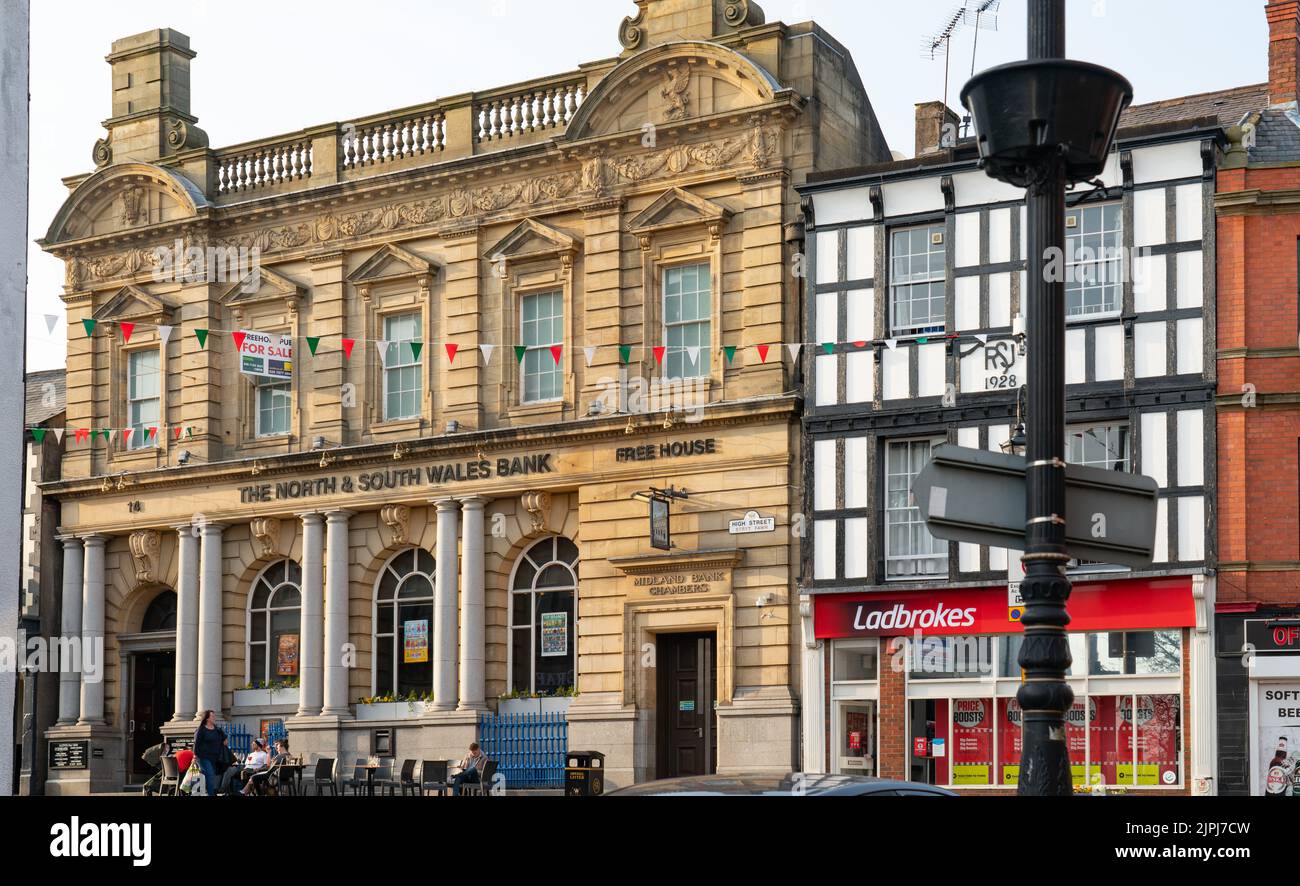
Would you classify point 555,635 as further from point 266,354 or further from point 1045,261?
point 1045,261

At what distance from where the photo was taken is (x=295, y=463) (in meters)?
35.9

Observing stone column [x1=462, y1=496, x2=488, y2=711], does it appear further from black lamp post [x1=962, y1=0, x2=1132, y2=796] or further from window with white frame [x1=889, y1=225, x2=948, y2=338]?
black lamp post [x1=962, y1=0, x2=1132, y2=796]

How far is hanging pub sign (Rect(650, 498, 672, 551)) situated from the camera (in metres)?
30.7

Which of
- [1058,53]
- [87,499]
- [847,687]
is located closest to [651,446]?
[847,687]

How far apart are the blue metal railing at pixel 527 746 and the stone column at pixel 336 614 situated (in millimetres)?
3499

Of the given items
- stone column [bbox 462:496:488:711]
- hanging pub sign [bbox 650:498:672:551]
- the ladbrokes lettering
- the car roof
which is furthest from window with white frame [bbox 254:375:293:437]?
the car roof

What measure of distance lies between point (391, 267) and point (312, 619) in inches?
275

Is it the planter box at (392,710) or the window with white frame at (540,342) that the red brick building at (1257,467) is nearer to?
the window with white frame at (540,342)

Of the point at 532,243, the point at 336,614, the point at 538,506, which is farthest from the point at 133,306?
the point at 538,506

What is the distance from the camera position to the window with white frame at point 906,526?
2903 cm

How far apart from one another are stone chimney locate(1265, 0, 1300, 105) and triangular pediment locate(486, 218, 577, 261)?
1228 centimetres

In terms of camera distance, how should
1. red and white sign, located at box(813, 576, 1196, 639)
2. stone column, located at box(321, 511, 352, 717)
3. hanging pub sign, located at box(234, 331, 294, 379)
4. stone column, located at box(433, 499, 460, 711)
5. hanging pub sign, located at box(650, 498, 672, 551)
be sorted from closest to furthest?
red and white sign, located at box(813, 576, 1196, 639)
hanging pub sign, located at box(650, 498, 672, 551)
stone column, located at box(433, 499, 460, 711)
stone column, located at box(321, 511, 352, 717)
hanging pub sign, located at box(234, 331, 294, 379)

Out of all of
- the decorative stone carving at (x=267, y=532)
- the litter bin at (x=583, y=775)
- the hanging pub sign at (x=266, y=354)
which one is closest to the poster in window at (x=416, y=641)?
the decorative stone carving at (x=267, y=532)
